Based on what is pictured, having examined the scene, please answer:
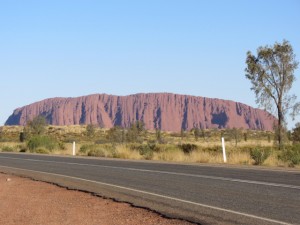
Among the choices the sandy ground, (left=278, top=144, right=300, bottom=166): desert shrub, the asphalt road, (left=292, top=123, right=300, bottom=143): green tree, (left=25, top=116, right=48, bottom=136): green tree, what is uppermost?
(left=25, top=116, right=48, bottom=136): green tree

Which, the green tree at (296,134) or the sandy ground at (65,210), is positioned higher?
the green tree at (296,134)

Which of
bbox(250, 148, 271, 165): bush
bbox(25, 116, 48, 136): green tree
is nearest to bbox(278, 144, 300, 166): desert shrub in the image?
bbox(250, 148, 271, 165): bush

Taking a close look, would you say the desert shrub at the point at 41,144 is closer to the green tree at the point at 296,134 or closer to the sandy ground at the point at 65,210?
the green tree at the point at 296,134

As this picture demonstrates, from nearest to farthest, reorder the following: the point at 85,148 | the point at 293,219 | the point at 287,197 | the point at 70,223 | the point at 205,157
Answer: the point at 293,219, the point at 70,223, the point at 287,197, the point at 205,157, the point at 85,148

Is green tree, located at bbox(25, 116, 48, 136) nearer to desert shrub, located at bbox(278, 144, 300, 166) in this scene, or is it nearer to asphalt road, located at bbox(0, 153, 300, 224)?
desert shrub, located at bbox(278, 144, 300, 166)

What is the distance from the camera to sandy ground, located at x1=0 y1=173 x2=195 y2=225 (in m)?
8.23

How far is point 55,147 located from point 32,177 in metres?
28.0

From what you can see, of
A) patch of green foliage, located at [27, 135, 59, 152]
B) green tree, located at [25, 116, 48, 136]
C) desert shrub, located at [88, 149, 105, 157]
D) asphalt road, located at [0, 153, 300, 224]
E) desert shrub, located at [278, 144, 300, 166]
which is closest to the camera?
asphalt road, located at [0, 153, 300, 224]

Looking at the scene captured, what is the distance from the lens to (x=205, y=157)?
24.2m

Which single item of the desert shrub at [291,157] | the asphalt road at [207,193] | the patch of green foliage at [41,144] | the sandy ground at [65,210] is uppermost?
the patch of green foliage at [41,144]

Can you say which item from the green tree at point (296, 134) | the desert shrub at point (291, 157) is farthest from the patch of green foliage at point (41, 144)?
the desert shrub at point (291, 157)

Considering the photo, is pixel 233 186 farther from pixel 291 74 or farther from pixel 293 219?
pixel 291 74

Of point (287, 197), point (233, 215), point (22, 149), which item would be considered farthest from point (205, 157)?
point (22, 149)

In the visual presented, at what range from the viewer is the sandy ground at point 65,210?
8227 mm
